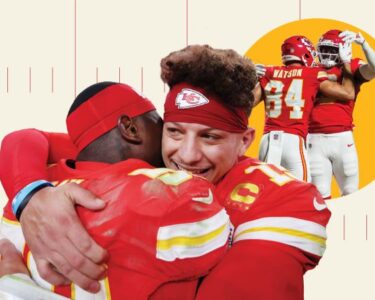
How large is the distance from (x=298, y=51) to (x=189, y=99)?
10.2 ft

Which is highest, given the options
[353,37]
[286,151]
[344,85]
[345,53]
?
[353,37]

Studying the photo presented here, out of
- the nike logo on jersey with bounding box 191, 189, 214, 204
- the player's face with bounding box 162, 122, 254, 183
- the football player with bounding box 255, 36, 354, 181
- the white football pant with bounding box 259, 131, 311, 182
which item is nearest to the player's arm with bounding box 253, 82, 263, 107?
the football player with bounding box 255, 36, 354, 181

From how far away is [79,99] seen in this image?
1.80 metres

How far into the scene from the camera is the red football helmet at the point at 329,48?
465 cm

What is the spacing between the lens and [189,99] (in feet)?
6.30

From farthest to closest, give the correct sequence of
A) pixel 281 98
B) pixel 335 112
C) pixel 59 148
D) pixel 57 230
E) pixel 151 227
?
pixel 335 112
pixel 281 98
pixel 59 148
pixel 57 230
pixel 151 227

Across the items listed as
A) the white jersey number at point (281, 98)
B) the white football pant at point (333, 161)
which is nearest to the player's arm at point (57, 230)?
the white jersey number at point (281, 98)

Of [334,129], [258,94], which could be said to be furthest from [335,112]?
[258,94]

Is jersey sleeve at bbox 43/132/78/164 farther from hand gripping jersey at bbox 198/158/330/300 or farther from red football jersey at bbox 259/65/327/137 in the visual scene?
red football jersey at bbox 259/65/327/137

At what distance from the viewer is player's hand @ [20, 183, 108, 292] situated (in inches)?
57.2

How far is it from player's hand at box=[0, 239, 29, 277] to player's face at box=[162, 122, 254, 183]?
0.51 meters

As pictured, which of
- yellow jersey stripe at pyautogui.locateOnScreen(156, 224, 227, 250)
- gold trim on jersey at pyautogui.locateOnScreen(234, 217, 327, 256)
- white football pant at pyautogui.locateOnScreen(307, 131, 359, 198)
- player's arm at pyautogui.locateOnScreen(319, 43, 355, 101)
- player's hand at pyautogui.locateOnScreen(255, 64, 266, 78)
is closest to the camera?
yellow jersey stripe at pyautogui.locateOnScreen(156, 224, 227, 250)

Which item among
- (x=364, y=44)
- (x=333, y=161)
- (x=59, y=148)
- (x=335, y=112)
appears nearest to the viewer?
(x=59, y=148)

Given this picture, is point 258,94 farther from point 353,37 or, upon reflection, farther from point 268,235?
point 268,235
